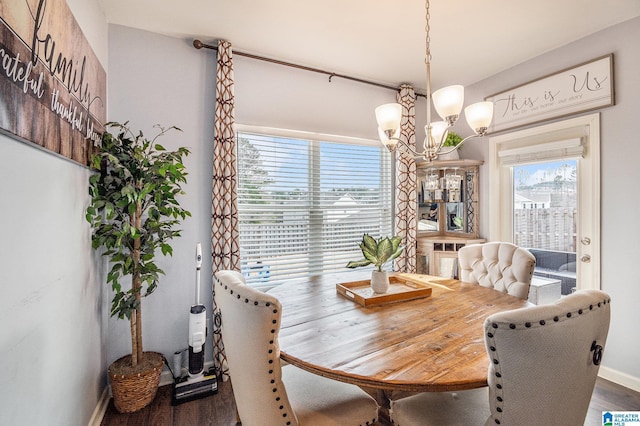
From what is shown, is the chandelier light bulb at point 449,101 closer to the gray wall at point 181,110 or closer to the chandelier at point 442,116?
the chandelier at point 442,116

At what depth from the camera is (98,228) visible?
198 cm

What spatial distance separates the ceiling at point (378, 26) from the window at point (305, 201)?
81 cm

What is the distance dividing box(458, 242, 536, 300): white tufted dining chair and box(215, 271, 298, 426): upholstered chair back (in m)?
1.67

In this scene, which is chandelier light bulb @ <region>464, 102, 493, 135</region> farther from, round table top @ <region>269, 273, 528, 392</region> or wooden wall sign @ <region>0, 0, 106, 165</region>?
wooden wall sign @ <region>0, 0, 106, 165</region>

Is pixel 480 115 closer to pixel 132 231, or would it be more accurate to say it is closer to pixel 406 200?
pixel 406 200

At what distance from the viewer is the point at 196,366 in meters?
2.33

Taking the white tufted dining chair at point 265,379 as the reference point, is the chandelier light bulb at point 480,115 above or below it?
above

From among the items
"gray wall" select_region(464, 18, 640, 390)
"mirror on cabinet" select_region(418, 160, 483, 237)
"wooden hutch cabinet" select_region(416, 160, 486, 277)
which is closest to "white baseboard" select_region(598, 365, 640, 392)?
"gray wall" select_region(464, 18, 640, 390)

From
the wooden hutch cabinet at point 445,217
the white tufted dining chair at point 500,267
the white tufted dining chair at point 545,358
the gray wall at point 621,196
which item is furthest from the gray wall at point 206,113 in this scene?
the white tufted dining chair at point 545,358

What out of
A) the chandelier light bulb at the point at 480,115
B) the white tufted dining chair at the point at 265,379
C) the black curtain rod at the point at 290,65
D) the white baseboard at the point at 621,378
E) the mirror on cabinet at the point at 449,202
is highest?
the black curtain rod at the point at 290,65

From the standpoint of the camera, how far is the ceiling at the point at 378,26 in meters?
2.13

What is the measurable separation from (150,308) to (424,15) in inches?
120

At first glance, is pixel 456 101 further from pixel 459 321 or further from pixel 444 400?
pixel 444 400

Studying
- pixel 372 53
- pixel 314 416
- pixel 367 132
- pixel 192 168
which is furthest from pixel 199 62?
pixel 314 416
